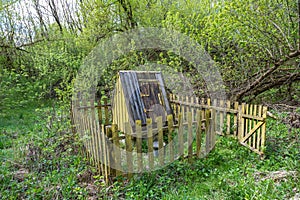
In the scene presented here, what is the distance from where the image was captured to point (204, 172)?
357cm

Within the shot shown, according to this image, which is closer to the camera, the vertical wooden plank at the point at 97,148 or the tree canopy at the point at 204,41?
the vertical wooden plank at the point at 97,148

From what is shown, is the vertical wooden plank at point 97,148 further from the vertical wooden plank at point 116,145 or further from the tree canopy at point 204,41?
the tree canopy at point 204,41

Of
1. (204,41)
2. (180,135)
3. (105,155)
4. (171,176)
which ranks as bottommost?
(171,176)

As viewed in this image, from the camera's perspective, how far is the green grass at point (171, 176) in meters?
2.89

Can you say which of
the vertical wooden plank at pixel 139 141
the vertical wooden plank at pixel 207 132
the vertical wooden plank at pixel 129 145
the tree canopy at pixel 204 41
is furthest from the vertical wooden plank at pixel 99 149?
the tree canopy at pixel 204 41

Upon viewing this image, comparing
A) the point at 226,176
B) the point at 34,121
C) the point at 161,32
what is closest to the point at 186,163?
the point at 226,176

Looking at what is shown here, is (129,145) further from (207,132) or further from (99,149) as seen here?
(207,132)

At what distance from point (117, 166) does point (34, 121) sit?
5770 millimetres

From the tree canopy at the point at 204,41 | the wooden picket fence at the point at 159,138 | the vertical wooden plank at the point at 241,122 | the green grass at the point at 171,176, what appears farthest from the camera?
the tree canopy at the point at 204,41

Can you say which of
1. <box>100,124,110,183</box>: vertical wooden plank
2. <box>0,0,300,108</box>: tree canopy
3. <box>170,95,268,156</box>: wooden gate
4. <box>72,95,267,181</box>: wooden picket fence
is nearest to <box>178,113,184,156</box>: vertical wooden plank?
<box>72,95,267,181</box>: wooden picket fence

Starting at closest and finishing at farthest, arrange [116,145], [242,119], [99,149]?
[116,145] < [99,149] < [242,119]

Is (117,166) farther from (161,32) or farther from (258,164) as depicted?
(161,32)

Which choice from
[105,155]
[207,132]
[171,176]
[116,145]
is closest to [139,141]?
[116,145]

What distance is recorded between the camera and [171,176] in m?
3.43
